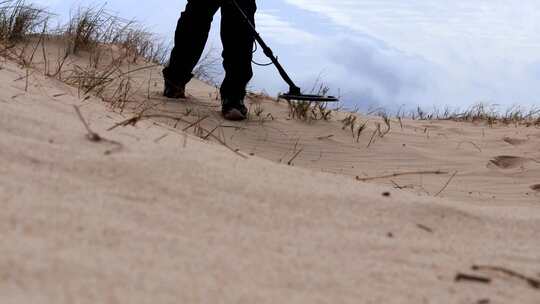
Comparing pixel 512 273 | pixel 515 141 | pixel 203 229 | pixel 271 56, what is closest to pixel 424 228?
pixel 512 273

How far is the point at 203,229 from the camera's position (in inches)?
66.8

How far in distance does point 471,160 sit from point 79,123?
2826 millimetres

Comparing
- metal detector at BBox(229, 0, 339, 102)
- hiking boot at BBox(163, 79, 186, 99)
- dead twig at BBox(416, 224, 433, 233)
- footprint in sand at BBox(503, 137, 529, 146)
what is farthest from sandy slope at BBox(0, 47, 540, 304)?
footprint in sand at BBox(503, 137, 529, 146)

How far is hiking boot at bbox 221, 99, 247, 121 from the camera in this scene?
443cm

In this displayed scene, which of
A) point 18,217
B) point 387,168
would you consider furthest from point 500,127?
point 18,217

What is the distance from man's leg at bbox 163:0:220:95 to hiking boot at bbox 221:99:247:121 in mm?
394

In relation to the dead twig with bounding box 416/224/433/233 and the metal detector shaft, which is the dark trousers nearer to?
the metal detector shaft

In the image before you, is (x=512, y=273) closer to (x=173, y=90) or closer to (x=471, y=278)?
(x=471, y=278)

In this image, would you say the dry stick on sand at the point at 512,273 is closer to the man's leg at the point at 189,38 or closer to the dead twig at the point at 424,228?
the dead twig at the point at 424,228

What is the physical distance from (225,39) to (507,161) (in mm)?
1856

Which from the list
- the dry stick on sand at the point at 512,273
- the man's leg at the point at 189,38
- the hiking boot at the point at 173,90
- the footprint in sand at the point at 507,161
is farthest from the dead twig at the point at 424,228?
the hiking boot at the point at 173,90

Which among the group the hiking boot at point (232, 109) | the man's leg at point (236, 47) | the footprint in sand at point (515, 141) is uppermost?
the man's leg at point (236, 47)

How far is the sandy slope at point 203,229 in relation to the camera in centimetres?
139

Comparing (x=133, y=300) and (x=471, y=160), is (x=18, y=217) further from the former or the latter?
(x=471, y=160)
